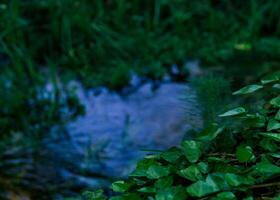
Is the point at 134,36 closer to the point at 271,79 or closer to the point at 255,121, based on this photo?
the point at 271,79

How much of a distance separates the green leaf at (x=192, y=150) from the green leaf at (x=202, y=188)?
0.11 m

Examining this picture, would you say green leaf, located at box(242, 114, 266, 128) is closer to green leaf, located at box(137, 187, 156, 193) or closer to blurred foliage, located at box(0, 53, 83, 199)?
green leaf, located at box(137, 187, 156, 193)

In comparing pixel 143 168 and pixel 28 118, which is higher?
pixel 143 168

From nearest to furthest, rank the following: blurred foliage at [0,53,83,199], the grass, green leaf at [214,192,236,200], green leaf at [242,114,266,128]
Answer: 1. green leaf at [214,192,236,200]
2. green leaf at [242,114,266,128]
3. blurred foliage at [0,53,83,199]
4. the grass

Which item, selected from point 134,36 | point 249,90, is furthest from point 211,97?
point 134,36

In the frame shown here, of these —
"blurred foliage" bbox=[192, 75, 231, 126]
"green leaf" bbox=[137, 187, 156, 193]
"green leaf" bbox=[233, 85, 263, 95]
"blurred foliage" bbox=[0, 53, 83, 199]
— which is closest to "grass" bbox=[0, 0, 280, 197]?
"blurred foliage" bbox=[0, 53, 83, 199]

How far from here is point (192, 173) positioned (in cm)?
130

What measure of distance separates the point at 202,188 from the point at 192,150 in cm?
16

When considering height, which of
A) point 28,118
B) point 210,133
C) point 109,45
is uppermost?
point 210,133

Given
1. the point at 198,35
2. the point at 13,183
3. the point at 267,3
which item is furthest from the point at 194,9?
the point at 13,183

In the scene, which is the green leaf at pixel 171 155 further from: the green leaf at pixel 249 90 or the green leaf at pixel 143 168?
the green leaf at pixel 249 90

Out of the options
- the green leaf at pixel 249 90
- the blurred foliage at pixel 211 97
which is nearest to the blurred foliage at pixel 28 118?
the blurred foliage at pixel 211 97

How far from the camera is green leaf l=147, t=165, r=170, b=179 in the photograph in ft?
4.36

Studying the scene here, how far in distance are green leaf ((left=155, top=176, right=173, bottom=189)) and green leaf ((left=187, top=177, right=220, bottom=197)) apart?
7 cm
